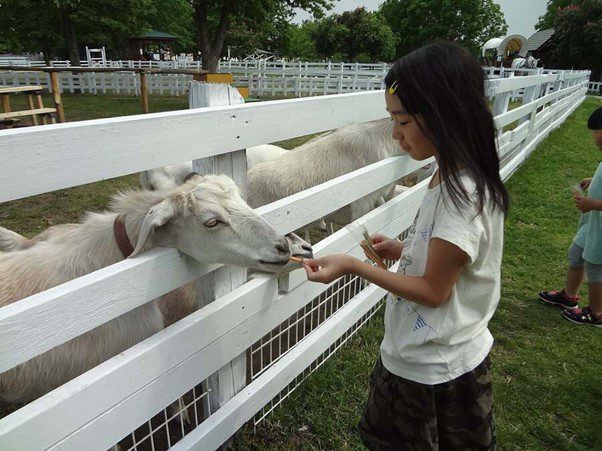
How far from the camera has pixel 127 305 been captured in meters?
1.37

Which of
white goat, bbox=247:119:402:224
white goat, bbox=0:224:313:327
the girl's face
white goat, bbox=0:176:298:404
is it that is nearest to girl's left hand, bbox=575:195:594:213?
white goat, bbox=247:119:402:224

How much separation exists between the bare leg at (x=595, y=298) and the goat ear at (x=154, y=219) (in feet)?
11.5

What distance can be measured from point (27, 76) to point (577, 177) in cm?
2520

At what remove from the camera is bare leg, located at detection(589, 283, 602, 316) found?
3545mm

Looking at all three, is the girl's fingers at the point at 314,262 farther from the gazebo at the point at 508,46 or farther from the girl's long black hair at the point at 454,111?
the gazebo at the point at 508,46

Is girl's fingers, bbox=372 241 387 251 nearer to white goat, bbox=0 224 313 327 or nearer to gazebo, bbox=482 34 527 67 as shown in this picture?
white goat, bbox=0 224 313 327

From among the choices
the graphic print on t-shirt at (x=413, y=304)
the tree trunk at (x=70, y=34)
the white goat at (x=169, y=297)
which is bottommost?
the white goat at (x=169, y=297)

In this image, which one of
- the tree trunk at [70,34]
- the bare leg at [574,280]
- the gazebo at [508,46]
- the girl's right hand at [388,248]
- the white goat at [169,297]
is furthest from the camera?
the gazebo at [508,46]

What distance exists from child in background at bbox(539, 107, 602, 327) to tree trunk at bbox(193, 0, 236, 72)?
20.4 meters

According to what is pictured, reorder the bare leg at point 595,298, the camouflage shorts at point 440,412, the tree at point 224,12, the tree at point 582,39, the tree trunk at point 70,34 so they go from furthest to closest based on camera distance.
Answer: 1. the tree at point 582,39
2. the tree trunk at point 70,34
3. the tree at point 224,12
4. the bare leg at point 595,298
5. the camouflage shorts at point 440,412

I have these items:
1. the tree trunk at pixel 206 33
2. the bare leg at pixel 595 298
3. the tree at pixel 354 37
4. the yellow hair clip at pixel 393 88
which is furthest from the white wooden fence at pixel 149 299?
the tree at pixel 354 37

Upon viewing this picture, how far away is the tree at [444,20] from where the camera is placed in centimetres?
5359

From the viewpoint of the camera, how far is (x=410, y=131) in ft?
4.71

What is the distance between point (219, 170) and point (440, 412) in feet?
4.12
